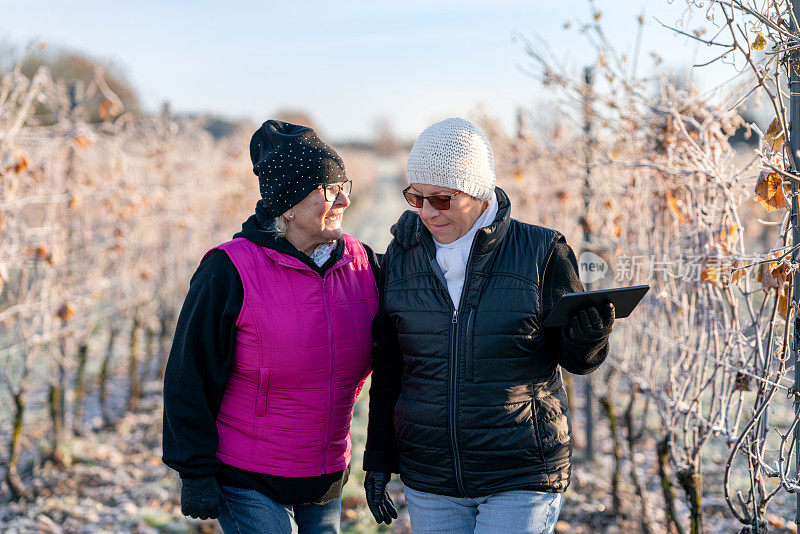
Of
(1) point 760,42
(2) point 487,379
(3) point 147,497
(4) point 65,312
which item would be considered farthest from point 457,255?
(3) point 147,497

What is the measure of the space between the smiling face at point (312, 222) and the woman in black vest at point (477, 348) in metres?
0.30

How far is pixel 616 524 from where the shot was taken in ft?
13.4

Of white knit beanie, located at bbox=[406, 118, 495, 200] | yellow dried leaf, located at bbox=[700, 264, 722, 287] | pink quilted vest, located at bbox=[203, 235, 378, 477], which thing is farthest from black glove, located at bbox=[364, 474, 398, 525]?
yellow dried leaf, located at bbox=[700, 264, 722, 287]

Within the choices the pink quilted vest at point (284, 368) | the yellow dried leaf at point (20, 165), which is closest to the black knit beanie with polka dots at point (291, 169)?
the pink quilted vest at point (284, 368)

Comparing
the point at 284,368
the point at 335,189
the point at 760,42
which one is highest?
the point at 760,42

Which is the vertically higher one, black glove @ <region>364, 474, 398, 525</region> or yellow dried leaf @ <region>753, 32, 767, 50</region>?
yellow dried leaf @ <region>753, 32, 767, 50</region>

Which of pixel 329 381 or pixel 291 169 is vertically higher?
pixel 291 169

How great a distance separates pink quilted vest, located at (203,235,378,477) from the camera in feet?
7.29

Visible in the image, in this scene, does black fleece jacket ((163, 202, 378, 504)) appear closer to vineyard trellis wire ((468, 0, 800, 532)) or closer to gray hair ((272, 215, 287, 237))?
gray hair ((272, 215, 287, 237))

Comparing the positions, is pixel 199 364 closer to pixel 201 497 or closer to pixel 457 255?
pixel 201 497

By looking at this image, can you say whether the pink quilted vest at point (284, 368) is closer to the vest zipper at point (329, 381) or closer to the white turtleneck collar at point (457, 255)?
the vest zipper at point (329, 381)

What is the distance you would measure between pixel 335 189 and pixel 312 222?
6.6 inches

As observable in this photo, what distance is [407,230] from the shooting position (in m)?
2.36

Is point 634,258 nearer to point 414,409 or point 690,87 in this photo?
point 690,87
